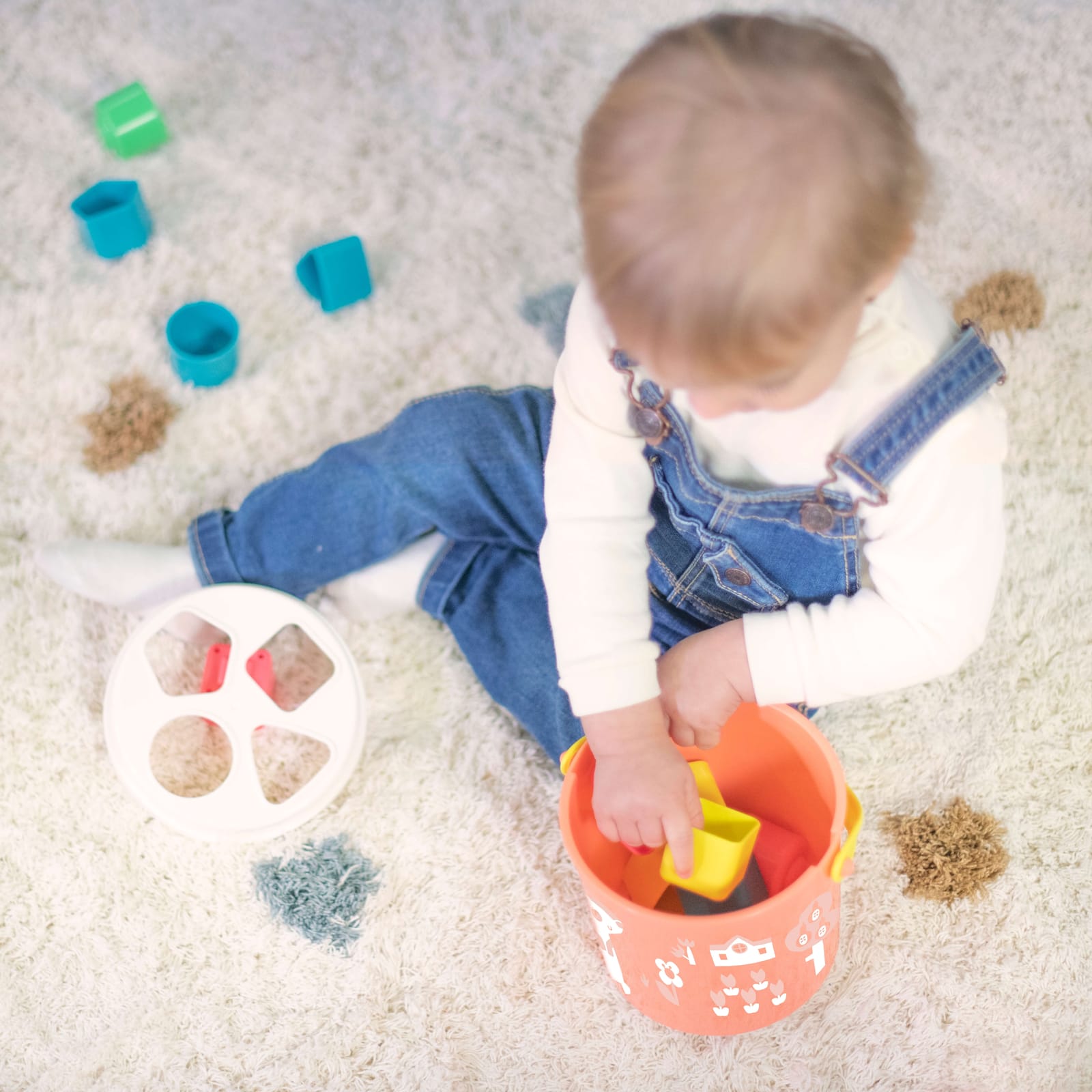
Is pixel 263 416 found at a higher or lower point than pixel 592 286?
lower

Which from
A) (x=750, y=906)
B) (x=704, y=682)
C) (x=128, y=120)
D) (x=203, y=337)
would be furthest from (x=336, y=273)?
(x=750, y=906)

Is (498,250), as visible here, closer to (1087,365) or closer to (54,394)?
(54,394)

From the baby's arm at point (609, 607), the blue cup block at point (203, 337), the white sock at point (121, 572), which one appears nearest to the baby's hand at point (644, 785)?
the baby's arm at point (609, 607)

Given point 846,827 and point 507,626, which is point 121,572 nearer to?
point 507,626

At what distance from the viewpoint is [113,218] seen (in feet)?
3.69

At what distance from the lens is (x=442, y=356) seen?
1.11m

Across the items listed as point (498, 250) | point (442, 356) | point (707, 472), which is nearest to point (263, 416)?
point (442, 356)

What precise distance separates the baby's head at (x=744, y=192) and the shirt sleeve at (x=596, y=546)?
218 mm

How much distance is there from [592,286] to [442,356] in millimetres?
620

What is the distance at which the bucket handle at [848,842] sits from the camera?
2.25ft

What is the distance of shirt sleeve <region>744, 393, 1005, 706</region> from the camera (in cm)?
63

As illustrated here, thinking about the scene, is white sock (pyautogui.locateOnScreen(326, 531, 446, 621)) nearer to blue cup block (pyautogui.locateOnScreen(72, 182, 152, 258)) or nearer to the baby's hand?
the baby's hand

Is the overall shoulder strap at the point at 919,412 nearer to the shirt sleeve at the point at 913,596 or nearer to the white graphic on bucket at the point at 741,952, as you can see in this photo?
the shirt sleeve at the point at 913,596

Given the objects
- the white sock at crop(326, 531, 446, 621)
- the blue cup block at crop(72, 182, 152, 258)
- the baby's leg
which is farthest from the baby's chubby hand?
the blue cup block at crop(72, 182, 152, 258)
